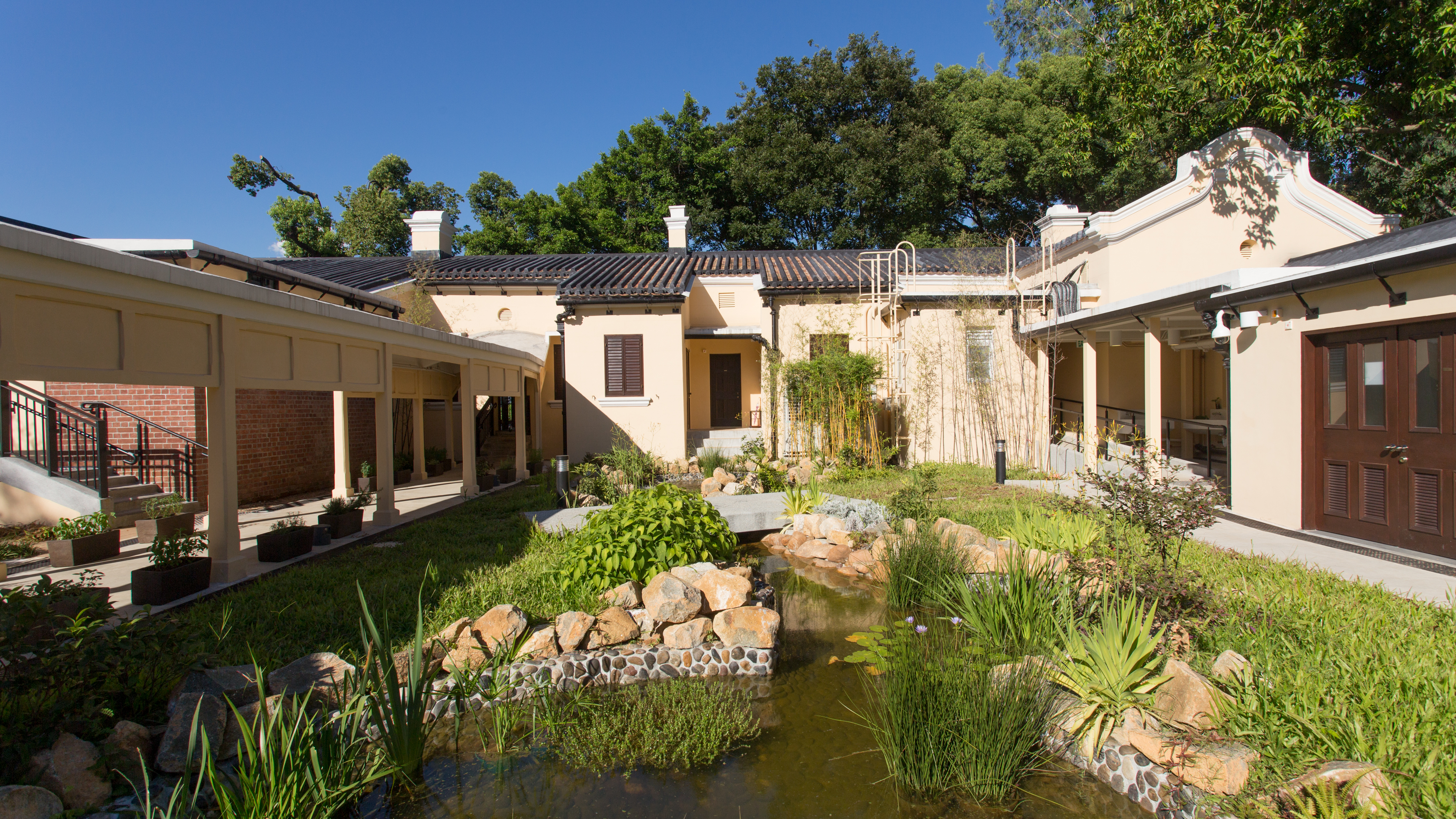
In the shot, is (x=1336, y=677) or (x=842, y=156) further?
(x=842, y=156)

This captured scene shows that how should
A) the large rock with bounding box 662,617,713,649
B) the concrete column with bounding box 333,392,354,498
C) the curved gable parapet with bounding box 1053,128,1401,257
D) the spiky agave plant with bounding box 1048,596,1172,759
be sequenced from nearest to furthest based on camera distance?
the spiky agave plant with bounding box 1048,596,1172,759, the large rock with bounding box 662,617,713,649, the concrete column with bounding box 333,392,354,498, the curved gable parapet with bounding box 1053,128,1401,257

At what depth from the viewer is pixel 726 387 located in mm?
16844

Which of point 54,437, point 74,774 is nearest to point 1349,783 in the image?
point 74,774

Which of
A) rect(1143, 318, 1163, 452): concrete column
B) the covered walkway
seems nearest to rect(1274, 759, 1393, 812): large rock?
the covered walkway

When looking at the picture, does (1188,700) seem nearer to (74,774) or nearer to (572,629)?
(572,629)

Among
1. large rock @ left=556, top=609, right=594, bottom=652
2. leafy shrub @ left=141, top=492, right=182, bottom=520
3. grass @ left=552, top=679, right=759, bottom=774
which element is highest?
leafy shrub @ left=141, top=492, right=182, bottom=520

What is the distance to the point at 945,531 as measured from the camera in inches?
268

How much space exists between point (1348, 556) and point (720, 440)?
10691 millimetres

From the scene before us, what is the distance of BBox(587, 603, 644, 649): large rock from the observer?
480cm

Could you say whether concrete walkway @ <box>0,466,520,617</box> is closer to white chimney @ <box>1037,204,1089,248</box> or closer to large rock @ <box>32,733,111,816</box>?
large rock @ <box>32,733,111,816</box>

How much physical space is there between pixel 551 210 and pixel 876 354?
16.6 metres

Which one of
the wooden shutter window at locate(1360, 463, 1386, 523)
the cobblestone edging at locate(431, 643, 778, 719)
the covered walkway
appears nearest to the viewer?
the covered walkway

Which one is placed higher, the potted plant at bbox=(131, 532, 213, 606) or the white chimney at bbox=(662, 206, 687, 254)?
the white chimney at bbox=(662, 206, 687, 254)

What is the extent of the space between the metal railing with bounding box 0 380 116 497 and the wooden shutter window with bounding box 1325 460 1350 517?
1371 cm
